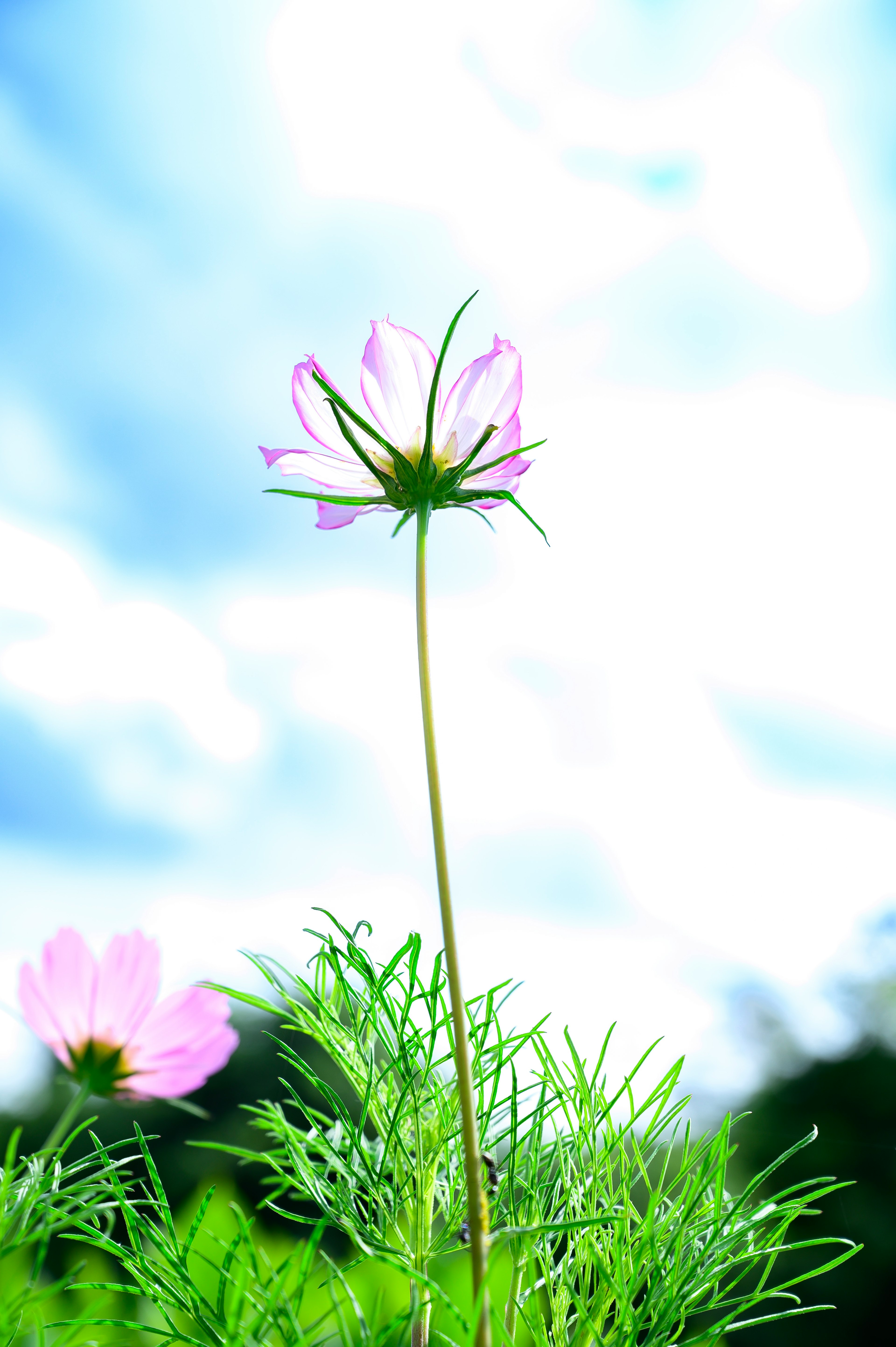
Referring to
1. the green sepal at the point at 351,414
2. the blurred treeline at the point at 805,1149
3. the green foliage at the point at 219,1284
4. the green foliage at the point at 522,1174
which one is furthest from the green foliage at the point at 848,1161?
the green sepal at the point at 351,414

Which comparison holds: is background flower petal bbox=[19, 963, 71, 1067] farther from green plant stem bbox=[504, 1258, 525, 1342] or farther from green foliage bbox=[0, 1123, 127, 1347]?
green plant stem bbox=[504, 1258, 525, 1342]

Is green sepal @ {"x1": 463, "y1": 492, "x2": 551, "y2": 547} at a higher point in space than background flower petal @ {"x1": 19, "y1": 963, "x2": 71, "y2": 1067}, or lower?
higher

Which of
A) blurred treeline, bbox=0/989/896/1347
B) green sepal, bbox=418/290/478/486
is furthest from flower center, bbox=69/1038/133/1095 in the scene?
blurred treeline, bbox=0/989/896/1347

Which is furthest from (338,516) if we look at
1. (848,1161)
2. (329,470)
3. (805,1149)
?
(848,1161)

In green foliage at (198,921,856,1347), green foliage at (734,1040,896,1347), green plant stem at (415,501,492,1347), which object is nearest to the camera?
green plant stem at (415,501,492,1347)

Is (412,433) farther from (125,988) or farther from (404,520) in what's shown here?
(125,988)

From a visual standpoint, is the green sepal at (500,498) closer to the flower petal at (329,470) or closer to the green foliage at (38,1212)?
the flower petal at (329,470)

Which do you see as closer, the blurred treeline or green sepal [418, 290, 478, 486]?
green sepal [418, 290, 478, 486]
